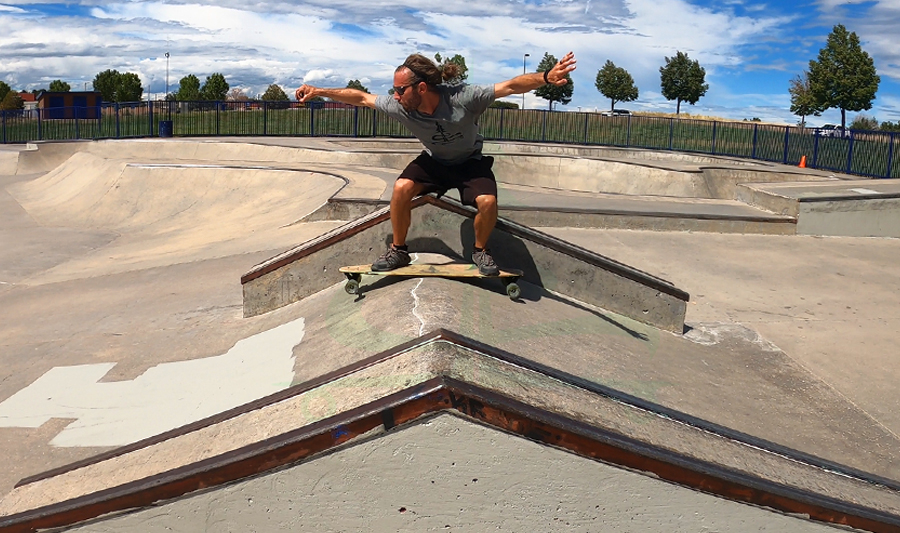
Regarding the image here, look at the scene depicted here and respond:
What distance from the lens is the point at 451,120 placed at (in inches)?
181

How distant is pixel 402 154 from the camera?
58.1ft

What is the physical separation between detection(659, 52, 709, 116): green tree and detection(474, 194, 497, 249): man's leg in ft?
176

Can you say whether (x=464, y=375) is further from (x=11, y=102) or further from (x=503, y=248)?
(x=11, y=102)

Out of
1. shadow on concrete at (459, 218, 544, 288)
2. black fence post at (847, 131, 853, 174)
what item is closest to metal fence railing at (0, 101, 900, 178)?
black fence post at (847, 131, 853, 174)

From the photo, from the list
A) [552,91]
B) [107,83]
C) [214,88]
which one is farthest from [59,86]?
[552,91]

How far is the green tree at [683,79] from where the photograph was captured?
55.1 metres

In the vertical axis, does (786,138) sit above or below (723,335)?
above

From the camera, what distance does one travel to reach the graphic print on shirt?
4695 mm

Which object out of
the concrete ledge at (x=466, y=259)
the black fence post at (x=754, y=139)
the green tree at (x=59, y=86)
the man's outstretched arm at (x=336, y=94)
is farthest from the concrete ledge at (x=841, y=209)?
the green tree at (x=59, y=86)

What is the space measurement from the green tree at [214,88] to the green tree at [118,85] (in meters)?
8.68

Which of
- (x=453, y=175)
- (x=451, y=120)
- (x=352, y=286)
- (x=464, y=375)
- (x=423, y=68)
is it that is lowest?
(x=352, y=286)

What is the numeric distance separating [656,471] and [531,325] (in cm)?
195

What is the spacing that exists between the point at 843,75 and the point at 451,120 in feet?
130

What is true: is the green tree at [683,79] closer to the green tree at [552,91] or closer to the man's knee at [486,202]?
the green tree at [552,91]
